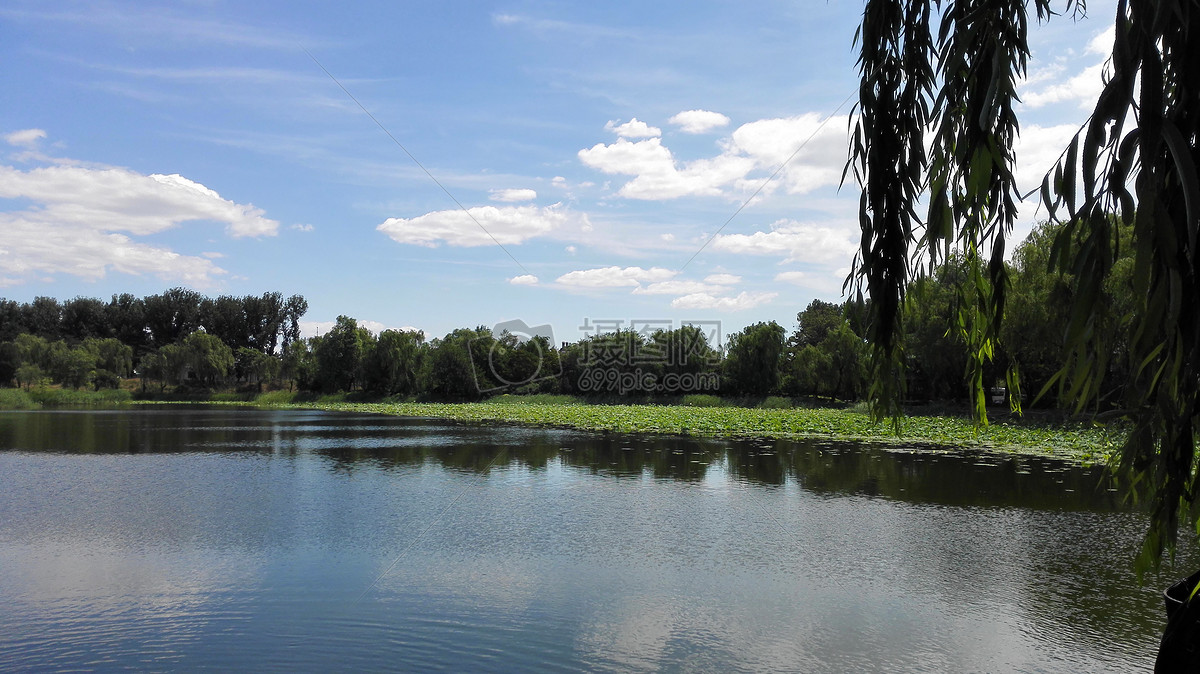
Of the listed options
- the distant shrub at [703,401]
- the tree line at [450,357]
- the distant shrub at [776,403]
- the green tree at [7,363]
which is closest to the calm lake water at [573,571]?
the tree line at [450,357]

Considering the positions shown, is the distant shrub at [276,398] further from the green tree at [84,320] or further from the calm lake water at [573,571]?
the calm lake water at [573,571]

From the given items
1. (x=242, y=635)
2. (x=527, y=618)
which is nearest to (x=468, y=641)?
(x=527, y=618)

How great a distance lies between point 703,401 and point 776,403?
16.0ft

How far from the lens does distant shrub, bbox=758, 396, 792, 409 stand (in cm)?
4496

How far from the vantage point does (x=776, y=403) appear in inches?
1788

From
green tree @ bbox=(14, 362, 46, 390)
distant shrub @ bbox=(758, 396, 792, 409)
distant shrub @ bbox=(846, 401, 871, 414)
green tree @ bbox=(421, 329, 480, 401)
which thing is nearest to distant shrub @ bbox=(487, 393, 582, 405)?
green tree @ bbox=(421, 329, 480, 401)

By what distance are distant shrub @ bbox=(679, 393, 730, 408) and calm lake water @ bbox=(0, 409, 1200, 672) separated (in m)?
29.9

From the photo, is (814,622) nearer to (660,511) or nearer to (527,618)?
(527,618)

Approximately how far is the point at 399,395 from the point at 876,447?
151ft

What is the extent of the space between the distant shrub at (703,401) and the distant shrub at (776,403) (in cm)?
244

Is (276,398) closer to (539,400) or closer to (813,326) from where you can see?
(539,400)

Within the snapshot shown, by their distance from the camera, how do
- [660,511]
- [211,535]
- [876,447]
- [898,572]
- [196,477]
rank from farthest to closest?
[876,447], [196,477], [660,511], [211,535], [898,572]

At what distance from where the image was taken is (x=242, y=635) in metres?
6.49

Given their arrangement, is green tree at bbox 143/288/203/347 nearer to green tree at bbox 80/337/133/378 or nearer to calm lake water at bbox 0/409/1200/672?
green tree at bbox 80/337/133/378
